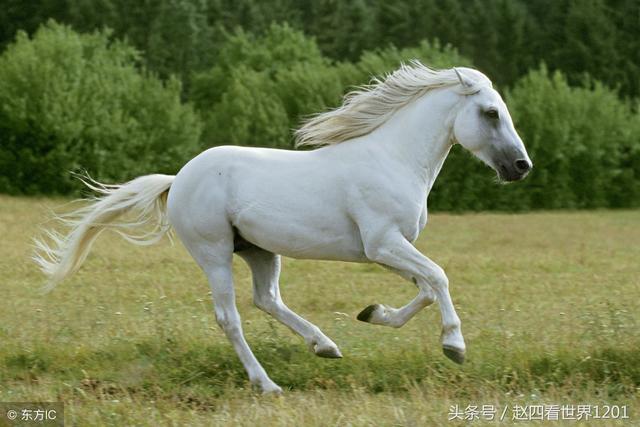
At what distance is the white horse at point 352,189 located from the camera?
719cm

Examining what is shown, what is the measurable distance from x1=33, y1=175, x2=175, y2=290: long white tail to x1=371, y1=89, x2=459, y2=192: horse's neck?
1.73 metres

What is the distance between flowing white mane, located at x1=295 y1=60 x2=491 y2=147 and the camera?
7602 mm

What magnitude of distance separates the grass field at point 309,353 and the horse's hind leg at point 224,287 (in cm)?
23

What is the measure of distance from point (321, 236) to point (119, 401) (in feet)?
5.60

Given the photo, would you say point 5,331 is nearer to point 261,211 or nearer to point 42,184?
point 261,211

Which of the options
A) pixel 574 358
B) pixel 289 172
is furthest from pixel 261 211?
pixel 574 358

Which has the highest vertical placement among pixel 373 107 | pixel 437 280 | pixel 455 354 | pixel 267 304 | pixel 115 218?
pixel 373 107

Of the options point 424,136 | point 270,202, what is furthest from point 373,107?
point 270,202

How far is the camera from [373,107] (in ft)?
25.1

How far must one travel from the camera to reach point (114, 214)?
27.3 feet

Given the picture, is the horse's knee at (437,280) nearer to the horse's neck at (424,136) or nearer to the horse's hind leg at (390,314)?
the horse's hind leg at (390,314)

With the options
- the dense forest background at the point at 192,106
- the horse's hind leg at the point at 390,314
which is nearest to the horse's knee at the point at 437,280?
the horse's hind leg at the point at 390,314

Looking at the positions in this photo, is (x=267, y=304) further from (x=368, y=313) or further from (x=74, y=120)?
(x=74, y=120)

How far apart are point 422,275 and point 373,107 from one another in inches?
51.9
